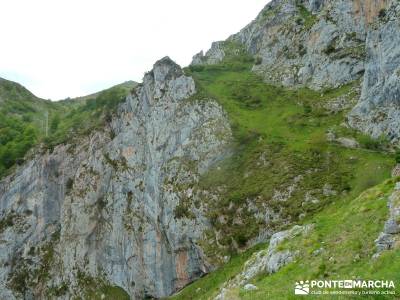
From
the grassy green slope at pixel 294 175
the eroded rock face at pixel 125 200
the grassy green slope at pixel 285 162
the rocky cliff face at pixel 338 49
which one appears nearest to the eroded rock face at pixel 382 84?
the rocky cliff face at pixel 338 49

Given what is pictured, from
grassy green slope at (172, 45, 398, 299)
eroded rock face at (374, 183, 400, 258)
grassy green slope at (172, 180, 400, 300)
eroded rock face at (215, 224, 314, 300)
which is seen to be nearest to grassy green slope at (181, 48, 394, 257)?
grassy green slope at (172, 45, 398, 299)

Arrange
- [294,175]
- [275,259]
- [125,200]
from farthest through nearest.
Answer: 1. [125,200]
2. [294,175]
3. [275,259]

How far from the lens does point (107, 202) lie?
7481 cm

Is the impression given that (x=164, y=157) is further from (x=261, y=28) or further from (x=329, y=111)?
(x=261, y=28)

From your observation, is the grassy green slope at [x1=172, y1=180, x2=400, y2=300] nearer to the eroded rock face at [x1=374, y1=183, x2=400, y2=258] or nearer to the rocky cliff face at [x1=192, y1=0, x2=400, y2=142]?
the eroded rock face at [x1=374, y1=183, x2=400, y2=258]

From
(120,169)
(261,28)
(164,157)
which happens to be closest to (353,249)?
(164,157)

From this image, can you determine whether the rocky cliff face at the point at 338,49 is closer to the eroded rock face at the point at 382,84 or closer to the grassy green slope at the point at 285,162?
the eroded rock face at the point at 382,84

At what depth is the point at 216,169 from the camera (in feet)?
197

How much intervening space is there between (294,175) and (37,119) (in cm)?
11821

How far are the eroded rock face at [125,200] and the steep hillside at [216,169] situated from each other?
0.76 ft

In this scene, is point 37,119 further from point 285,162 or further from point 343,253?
point 343,253

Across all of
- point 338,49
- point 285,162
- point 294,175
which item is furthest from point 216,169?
point 338,49

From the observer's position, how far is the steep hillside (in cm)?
4909

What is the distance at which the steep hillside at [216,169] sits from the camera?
49094 mm
